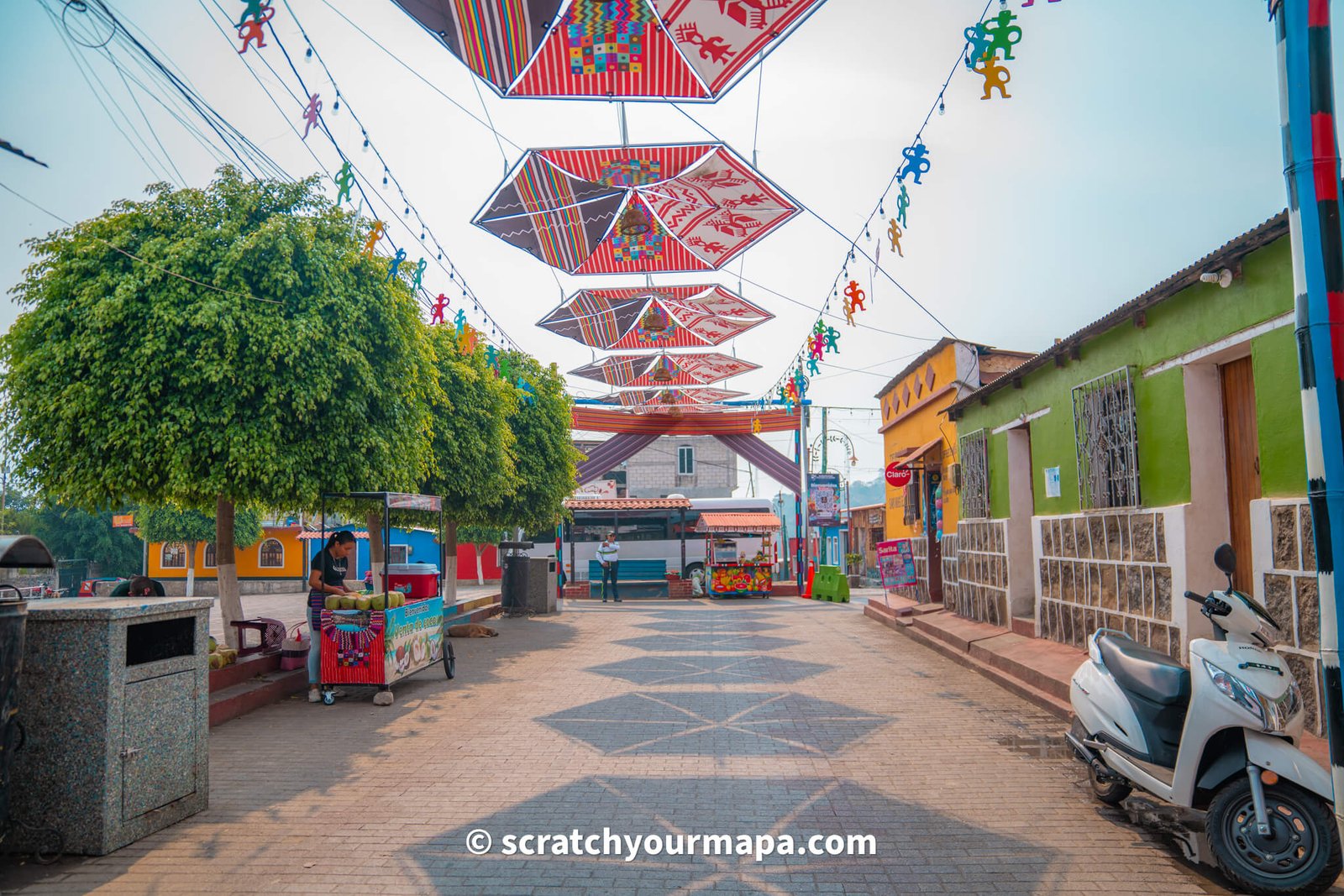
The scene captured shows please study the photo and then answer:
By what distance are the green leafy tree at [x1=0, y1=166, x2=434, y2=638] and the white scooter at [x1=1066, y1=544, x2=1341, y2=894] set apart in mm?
7825

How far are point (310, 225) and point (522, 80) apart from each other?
295 centimetres

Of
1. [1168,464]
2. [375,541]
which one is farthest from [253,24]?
[375,541]

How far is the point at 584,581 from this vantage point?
30453 mm

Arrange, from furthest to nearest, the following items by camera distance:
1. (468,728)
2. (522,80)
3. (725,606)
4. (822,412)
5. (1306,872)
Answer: (822,412)
(725,606)
(522,80)
(468,728)
(1306,872)

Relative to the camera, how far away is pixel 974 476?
49.9ft

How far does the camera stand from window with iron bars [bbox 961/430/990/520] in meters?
14.7

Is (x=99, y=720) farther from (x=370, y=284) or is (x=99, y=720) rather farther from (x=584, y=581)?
(x=584, y=581)

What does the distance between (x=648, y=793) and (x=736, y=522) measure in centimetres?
2303

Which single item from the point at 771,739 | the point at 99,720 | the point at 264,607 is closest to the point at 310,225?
the point at 99,720

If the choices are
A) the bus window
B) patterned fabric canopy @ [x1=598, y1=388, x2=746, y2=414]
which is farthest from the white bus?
patterned fabric canopy @ [x1=598, y1=388, x2=746, y2=414]

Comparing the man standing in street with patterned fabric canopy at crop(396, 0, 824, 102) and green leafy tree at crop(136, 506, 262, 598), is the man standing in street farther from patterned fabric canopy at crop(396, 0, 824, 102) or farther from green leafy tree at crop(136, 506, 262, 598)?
patterned fabric canopy at crop(396, 0, 824, 102)

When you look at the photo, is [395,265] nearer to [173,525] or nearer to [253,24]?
[253,24]

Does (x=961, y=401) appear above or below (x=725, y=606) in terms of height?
above

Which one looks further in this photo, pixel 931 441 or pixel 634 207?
pixel 931 441
